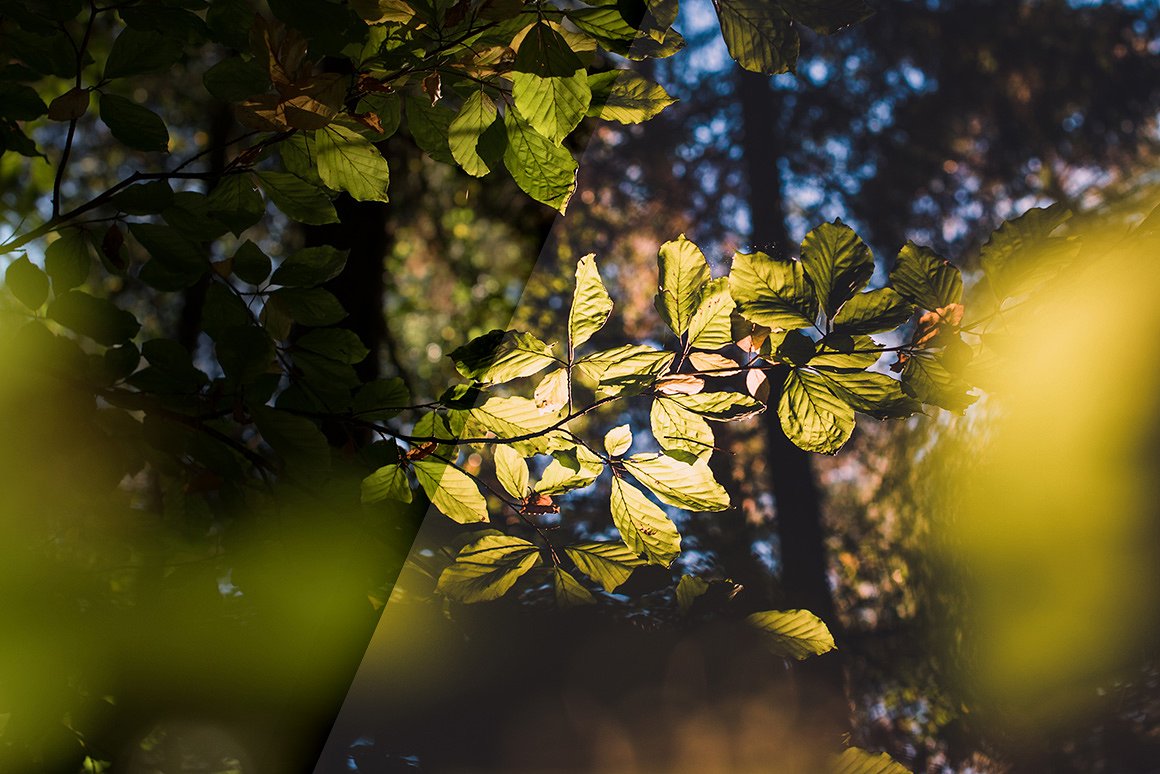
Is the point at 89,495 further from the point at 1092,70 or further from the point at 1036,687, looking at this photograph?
the point at 1092,70

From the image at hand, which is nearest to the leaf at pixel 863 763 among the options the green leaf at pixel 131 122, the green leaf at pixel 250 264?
the green leaf at pixel 250 264

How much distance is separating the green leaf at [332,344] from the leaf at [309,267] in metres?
0.07

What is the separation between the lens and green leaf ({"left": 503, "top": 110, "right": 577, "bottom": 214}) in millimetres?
690

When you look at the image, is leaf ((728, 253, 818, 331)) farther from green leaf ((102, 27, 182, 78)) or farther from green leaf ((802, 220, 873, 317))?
green leaf ((102, 27, 182, 78))

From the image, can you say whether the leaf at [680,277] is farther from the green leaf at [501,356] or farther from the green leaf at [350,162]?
the green leaf at [350,162]

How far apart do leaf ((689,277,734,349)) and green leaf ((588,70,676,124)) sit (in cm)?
21

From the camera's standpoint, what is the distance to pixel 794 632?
2.80ft

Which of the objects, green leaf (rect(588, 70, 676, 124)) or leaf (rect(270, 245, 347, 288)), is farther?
leaf (rect(270, 245, 347, 288))

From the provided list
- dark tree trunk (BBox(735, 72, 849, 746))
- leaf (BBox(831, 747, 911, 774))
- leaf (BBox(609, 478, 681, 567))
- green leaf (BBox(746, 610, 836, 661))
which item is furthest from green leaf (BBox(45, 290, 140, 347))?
dark tree trunk (BBox(735, 72, 849, 746))

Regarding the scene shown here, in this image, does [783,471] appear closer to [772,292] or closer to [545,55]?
[772,292]

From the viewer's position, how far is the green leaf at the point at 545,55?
621 millimetres

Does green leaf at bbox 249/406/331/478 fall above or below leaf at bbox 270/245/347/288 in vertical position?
below

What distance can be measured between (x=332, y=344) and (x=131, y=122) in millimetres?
328

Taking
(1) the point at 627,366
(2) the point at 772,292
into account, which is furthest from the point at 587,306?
(2) the point at 772,292
